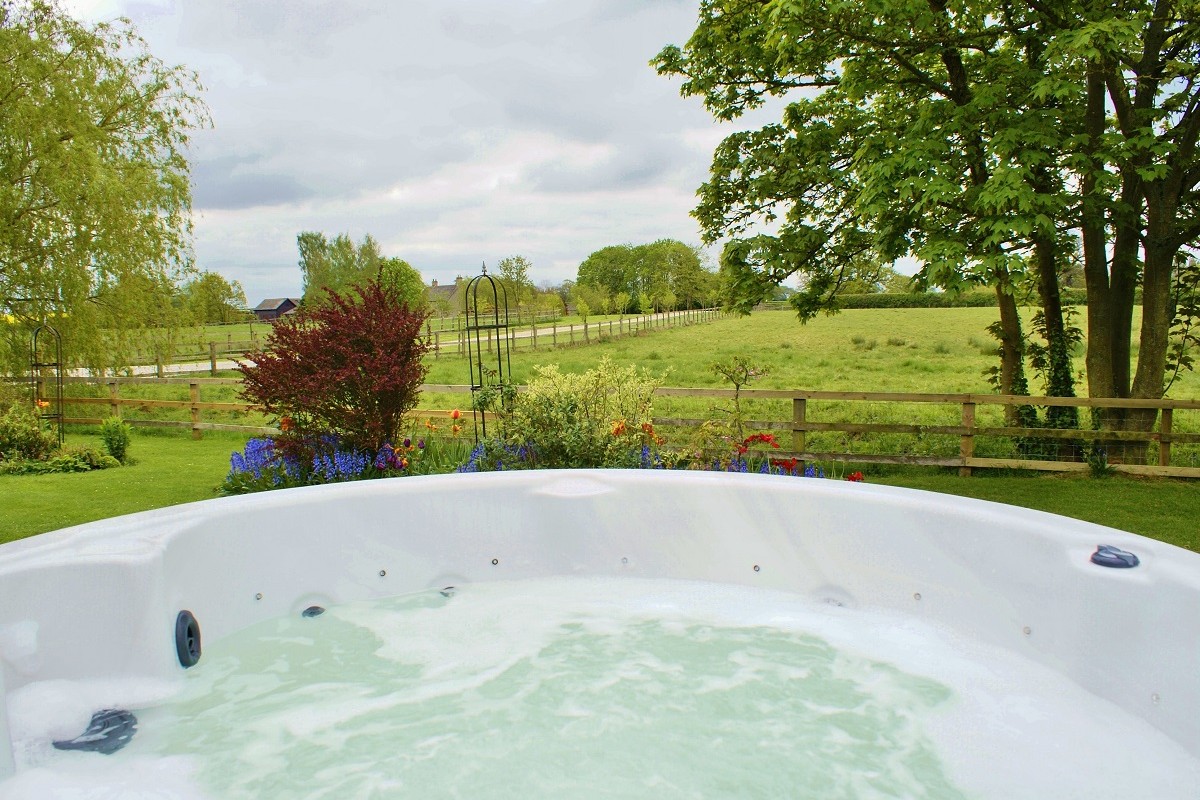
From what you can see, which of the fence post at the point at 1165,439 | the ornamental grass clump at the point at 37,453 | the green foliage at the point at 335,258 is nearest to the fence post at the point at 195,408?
the ornamental grass clump at the point at 37,453

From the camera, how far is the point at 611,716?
1920 millimetres

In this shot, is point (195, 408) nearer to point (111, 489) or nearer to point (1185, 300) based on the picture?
point (111, 489)

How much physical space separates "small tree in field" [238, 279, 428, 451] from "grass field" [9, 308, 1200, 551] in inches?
52.5

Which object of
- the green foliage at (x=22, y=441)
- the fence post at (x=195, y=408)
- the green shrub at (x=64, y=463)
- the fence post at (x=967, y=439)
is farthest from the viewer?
the fence post at (x=195, y=408)

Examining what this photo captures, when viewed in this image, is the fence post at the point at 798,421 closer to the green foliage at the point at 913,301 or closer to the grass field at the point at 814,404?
the grass field at the point at 814,404

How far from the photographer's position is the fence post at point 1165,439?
208 inches

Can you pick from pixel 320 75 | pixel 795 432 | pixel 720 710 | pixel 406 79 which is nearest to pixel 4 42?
pixel 320 75

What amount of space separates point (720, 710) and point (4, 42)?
8731 mm

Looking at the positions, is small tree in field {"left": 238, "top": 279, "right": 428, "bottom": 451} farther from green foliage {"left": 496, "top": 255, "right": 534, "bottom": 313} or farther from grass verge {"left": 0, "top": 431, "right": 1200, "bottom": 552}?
green foliage {"left": 496, "top": 255, "right": 534, "bottom": 313}

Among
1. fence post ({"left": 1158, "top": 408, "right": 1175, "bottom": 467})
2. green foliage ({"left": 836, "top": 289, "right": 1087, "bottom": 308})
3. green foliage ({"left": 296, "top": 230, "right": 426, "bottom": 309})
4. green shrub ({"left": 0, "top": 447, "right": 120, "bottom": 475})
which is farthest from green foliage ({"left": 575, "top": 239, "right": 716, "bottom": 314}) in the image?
green foliage ({"left": 296, "top": 230, "right": 426, "bottom": 309})

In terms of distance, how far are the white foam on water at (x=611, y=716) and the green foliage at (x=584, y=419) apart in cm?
154

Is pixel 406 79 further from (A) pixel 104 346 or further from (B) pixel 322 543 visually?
(B) pixel 322 543

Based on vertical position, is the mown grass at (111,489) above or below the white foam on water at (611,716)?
below

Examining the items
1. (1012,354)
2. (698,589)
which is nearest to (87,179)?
(698,589)
